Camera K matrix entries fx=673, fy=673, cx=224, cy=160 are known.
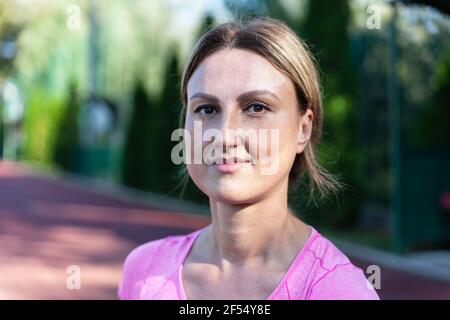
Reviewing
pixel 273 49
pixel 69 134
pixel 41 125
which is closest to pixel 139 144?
pixel 69 134

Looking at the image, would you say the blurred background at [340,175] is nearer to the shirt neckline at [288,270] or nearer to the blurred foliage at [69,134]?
the shirt neckline at [288,270]

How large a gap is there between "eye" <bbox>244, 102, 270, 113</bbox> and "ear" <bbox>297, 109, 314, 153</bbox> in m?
0.11

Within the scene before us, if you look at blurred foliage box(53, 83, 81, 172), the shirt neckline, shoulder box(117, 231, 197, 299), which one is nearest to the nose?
the shirt neckline

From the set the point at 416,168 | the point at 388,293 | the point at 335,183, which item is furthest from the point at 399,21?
the point at 335,183

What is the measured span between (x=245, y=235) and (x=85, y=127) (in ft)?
90.3

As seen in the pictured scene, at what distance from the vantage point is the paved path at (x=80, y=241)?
6.62 metres

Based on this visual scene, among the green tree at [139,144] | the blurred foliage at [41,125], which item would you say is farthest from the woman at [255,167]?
the blurred foliage at [41,125]

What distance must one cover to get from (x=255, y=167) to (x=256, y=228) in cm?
12

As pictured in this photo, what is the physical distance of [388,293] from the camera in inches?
243

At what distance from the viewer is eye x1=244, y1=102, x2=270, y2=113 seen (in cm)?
95

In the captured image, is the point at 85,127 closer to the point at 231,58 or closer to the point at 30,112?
the point at 30,112

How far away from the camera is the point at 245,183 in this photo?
955mm

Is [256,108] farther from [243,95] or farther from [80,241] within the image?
[80,241]

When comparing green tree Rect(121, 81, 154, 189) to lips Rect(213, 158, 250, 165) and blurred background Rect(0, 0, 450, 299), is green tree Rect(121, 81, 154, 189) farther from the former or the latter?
lips Rect(213, 158, 250, 165)
